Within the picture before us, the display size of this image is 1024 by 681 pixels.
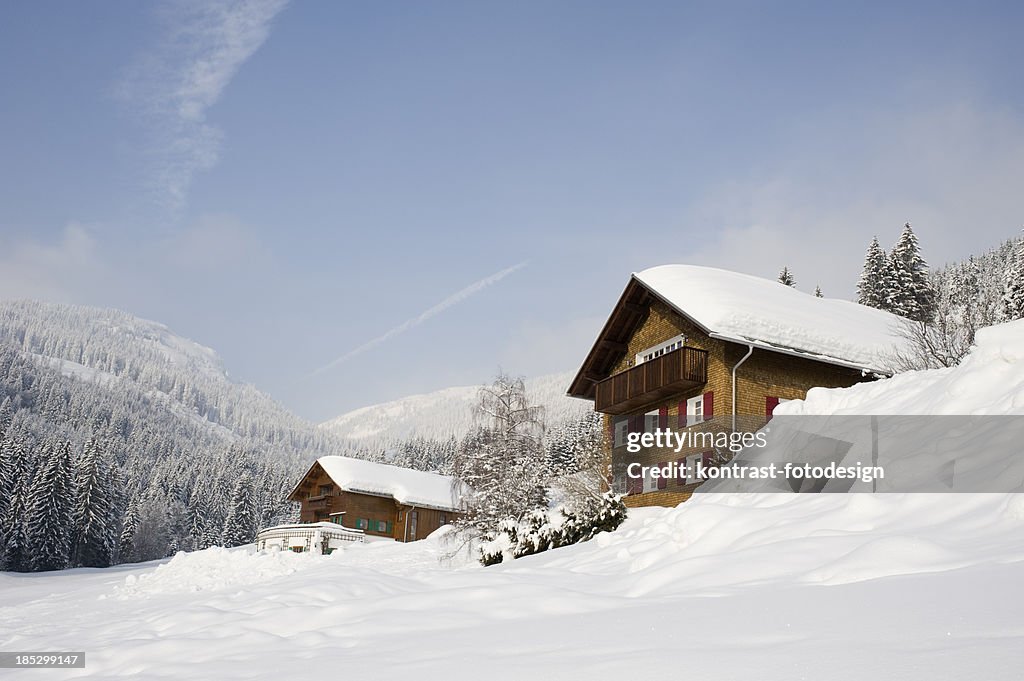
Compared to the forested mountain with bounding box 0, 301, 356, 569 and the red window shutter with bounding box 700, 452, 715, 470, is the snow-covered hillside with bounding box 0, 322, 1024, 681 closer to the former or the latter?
the red window shutter with bounding box 700, 452, 715, 470

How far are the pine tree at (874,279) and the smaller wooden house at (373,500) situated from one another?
103 feet

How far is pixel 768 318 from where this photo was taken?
25.2m

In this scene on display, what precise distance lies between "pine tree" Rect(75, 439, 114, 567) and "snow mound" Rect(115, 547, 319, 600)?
41.7 metres

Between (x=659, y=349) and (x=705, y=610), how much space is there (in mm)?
22480

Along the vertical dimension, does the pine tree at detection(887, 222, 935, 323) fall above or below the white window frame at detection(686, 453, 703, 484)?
above

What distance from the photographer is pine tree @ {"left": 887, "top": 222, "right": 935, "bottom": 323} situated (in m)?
53.6

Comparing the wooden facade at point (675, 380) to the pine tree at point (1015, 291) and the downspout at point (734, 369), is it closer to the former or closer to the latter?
the downspout at point (734, 369)

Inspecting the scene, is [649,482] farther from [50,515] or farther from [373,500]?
[50,515]

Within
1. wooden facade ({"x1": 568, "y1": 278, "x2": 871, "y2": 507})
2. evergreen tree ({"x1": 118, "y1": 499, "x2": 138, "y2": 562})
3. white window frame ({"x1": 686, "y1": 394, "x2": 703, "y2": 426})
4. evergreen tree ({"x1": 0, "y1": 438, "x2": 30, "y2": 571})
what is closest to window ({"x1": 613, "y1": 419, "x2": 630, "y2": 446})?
wooden facade ({"x1": 568, "y1": 278, "x2": 871, "y2": 507})

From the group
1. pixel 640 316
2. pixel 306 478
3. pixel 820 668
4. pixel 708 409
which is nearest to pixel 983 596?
pixel 820 668

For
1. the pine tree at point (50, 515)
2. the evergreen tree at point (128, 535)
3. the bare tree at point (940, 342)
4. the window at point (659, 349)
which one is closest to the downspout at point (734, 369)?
the window at point (659, 349)

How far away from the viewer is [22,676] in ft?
27.0

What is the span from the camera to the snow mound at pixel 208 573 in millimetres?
23922

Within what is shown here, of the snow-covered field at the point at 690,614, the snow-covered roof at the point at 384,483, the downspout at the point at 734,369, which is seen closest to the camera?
the snow-covered field at the point at 690,614
